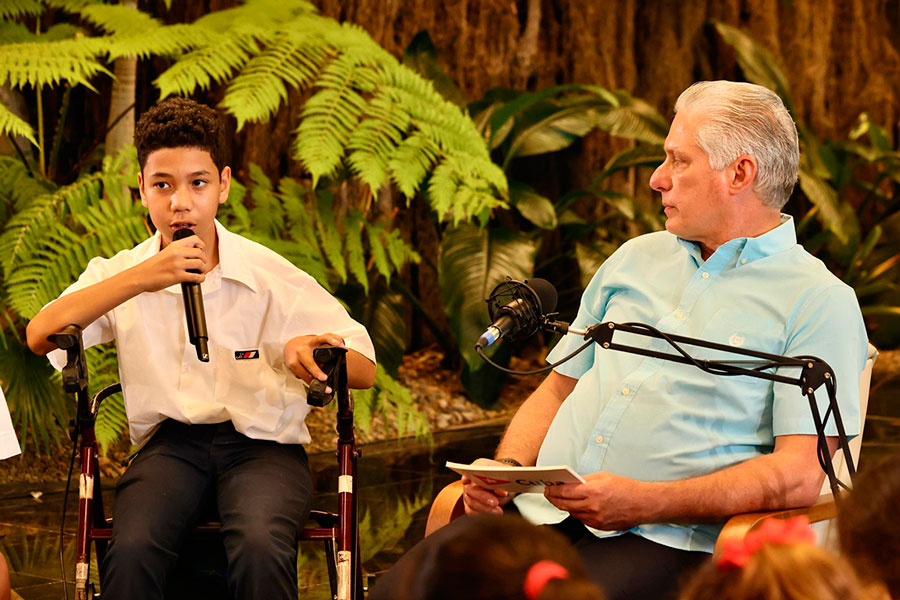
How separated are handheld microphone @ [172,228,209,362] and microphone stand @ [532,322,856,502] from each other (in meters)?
0.69

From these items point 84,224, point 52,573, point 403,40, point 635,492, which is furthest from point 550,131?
point 635,492

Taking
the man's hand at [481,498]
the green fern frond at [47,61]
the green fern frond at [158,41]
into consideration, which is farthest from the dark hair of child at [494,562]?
the green fern frond at [158,41]

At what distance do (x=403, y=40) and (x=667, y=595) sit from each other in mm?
4815

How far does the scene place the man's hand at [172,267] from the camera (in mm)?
2123

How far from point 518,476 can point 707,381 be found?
43 cm

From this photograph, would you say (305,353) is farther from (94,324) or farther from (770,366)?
(770,366)

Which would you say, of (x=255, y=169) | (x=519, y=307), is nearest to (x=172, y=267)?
(x=519, y=307)

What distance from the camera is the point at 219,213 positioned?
4492 millimetres

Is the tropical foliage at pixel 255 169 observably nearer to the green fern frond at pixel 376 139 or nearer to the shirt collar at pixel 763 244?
the green fern frond at pixel 376 139

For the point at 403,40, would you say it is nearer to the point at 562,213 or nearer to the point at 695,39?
the point at 562,213

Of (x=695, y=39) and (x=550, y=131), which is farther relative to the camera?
(x=695, y=39)

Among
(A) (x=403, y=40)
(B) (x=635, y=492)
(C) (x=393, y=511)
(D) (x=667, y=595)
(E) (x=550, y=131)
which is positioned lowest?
(C) (x=393, y=511)

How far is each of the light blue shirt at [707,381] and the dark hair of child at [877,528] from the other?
27.8 inches

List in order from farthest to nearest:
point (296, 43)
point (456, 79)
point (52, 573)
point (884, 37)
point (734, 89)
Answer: point (884, 37) < point (456, 79) < point (296, 43) < point (52, 573) < point (734, 89)
